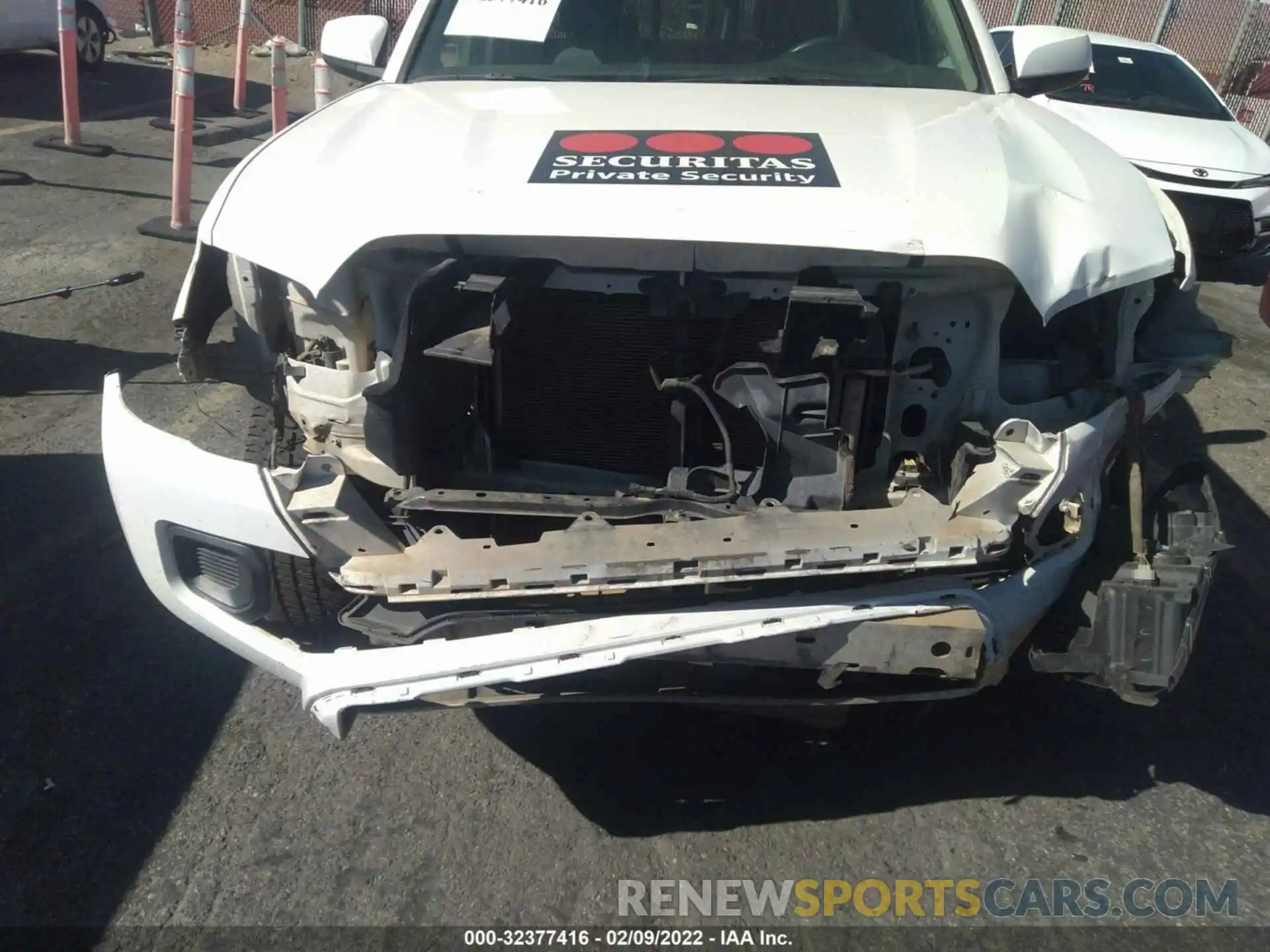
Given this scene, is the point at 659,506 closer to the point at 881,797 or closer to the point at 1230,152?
the point at 881,797

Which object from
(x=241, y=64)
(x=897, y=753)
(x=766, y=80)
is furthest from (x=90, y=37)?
(x=897, y=753)

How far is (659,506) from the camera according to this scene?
2.33 metres

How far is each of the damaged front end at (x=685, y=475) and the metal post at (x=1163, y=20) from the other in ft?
51.3

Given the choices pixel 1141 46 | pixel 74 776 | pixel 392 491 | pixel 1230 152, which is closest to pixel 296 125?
pixel 392 491

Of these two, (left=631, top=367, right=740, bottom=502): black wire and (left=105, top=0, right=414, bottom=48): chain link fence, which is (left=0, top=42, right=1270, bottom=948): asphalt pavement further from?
(left=105, top=0, right=414, bottom=48): chain link fence

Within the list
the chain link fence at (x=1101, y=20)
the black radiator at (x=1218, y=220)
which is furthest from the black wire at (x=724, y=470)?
the chain link fence at (x=1101, y=20)

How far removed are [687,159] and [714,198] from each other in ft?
0.87

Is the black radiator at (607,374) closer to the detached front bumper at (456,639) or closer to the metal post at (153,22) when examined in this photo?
the detached front bumper at (456,639)

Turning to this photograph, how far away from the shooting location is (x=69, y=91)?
8391 millimetres

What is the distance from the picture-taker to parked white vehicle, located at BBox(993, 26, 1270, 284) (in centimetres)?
723

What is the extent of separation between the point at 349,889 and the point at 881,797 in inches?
53.1

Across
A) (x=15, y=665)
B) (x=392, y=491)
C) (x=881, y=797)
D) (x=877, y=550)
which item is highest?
(x=877, y=550)

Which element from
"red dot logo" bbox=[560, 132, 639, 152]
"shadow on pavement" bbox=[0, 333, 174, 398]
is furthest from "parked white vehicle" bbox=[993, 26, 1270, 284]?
"shadow on pavement" bbox=[0, 333, 174, 398]

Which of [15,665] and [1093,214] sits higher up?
[1093,214]
